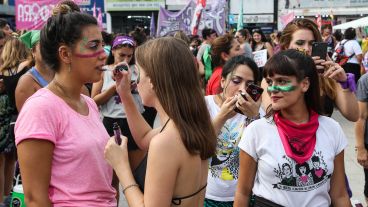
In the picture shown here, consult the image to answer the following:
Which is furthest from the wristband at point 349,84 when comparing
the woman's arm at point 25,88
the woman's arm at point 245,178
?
the woman's arm at point 25,88

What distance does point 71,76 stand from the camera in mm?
2234

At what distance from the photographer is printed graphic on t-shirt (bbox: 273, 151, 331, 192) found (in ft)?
7.69

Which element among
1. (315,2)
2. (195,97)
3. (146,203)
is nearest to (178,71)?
(195,97)

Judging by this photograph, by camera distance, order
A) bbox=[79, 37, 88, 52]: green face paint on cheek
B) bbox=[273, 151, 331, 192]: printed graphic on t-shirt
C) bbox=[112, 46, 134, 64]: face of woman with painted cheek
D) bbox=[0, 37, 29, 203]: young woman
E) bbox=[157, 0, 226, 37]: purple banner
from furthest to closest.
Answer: bbox=[157, 0, 226, 37]: purple banner < bbox=[112, 46, 134, 64]: face of woman with painted cheek < bbox=[0, 37, 29, 203]: young woman < bbox=[273, 151, 331, 192]: printed graphic on t-shirt < bbox=[79, 37, 88, 52]: green face paint on cheek

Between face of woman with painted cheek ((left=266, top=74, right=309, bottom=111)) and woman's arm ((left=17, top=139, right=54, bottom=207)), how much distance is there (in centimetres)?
116

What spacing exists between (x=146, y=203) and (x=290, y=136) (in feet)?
2.94

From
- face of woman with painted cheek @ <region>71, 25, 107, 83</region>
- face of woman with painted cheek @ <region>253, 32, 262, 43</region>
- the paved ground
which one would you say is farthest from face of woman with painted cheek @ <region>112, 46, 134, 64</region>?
face of woman with painted cheek @ <region>253, 32, 262, 43</region>

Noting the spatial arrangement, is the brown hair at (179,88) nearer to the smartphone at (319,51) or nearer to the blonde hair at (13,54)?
the smartphone at (319,51)

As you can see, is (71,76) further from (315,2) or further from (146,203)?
(315,2)

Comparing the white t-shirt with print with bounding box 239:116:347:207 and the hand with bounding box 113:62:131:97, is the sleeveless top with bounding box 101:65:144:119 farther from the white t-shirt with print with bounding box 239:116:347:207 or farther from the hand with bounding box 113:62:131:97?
the white t-shirt with print with bounding box 239:116:347:207

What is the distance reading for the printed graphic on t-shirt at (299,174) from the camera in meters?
2.34

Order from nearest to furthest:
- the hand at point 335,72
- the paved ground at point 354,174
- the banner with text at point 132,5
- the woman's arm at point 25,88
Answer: the hand at point 335,72, the woman's arm at point 25,88, the paved ground at point 354,174, the banner with text at point 132,5

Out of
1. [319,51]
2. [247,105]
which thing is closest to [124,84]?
[247,105]

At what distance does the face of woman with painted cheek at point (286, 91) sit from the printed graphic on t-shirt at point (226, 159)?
62cm
